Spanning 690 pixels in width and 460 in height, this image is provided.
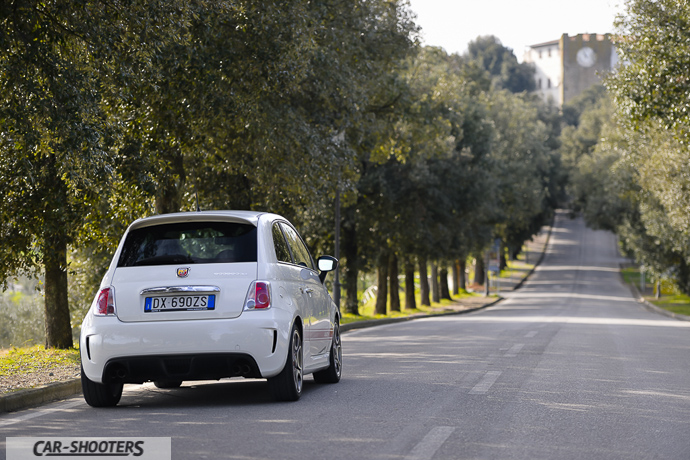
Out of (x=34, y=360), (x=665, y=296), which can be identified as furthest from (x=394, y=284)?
(x=34, y=360)

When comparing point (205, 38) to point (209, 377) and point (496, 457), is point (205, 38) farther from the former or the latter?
point (496, 457)

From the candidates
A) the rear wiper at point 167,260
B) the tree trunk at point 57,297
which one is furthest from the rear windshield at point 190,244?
the tree trunk at point 57,297

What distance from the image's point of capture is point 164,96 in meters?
15.2

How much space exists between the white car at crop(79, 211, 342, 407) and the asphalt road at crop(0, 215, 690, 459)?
37 cm

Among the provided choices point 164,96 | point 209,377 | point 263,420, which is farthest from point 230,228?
point 164,96

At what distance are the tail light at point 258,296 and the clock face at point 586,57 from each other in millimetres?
177813

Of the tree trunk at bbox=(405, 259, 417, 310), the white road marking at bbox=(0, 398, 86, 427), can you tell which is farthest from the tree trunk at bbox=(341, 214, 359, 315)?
the white road marking at bbox=(0, 398, 86, 427)

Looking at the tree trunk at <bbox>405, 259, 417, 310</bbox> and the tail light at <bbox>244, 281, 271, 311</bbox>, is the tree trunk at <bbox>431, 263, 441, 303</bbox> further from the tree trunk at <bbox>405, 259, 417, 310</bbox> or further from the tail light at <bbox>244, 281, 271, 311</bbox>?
the tail light at <bbox>244, 281, 271, 311</bbox>

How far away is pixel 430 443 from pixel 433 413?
1.40 metres

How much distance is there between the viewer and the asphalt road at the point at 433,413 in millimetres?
6312

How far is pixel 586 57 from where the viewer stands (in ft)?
584

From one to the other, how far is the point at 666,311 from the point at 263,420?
37272mm

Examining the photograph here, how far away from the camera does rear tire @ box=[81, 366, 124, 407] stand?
8375mm

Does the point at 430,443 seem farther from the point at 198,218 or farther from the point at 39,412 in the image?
the point at 39,412
